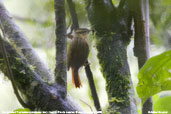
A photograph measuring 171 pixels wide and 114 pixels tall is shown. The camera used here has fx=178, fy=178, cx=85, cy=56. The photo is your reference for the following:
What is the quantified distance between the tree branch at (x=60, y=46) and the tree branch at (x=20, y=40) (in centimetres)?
5

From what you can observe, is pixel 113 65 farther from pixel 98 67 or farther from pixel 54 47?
pixel 54 47

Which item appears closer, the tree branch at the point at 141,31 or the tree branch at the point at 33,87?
the tree branch at the point at 33,87

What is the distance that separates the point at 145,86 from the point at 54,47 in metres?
0.30

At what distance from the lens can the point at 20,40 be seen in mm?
564

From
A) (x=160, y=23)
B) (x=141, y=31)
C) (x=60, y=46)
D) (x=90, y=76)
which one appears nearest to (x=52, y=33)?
(x=60, y=46)

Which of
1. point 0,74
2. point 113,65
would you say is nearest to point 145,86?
point 113,65

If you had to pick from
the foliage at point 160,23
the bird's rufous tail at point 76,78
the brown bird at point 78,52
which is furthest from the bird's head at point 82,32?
the foliage at point 160,23

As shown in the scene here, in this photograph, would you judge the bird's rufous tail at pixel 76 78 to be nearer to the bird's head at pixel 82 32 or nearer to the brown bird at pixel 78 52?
the brown bird at pixel 78 52

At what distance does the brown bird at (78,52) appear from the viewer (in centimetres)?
59

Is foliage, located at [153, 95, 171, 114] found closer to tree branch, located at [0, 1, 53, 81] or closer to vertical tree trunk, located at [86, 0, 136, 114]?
vertical tree trunk, located at [86, 0, 136, 114]

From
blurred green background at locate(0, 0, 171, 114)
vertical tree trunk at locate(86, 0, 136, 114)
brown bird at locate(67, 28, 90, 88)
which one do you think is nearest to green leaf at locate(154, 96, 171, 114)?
blurred green background at locate(0, 0, 171, 114)

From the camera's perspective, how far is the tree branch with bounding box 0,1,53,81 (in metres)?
0.56

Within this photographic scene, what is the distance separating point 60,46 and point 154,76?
10.9 inches

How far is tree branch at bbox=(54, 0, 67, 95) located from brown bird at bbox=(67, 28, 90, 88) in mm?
49
